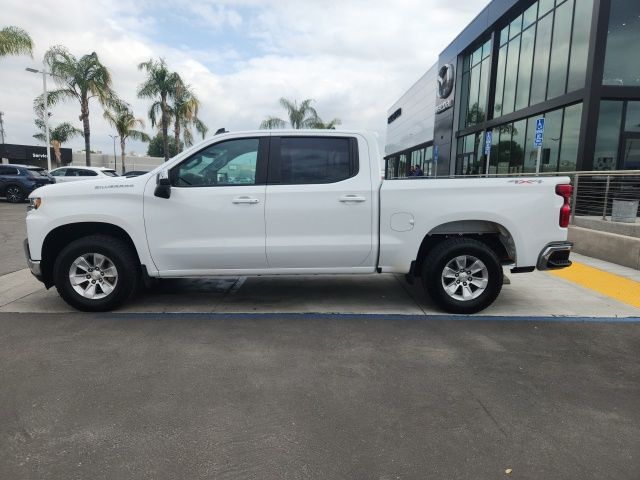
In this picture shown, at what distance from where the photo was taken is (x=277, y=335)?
4598mm

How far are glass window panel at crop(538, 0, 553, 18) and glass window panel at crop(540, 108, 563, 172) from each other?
3.77 meters

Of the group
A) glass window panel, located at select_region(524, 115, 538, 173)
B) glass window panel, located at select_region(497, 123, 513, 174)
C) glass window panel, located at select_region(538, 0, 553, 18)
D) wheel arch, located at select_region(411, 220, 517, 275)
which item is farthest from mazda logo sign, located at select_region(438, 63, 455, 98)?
wheel arch, located at select_region(411, 220, 517, 275)

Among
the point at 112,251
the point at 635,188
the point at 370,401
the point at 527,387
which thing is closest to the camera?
the point at 370,401

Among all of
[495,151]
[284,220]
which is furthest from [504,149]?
[284,220]

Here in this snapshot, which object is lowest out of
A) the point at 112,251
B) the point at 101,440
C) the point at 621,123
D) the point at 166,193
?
the point at 101,440

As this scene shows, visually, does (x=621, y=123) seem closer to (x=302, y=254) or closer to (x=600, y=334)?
(x=600, y=334)

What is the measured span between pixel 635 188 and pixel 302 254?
7538 mm

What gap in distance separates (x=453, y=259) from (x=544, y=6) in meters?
15.9

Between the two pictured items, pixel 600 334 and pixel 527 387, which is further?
pixel 600 334

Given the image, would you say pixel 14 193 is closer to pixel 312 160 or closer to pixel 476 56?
pixel 312 160

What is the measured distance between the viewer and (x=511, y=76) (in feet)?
64.7

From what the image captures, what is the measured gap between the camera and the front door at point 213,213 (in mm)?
5062

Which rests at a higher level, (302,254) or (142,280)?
(302,254)

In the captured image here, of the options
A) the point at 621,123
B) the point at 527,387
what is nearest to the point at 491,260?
the point at 527,387
